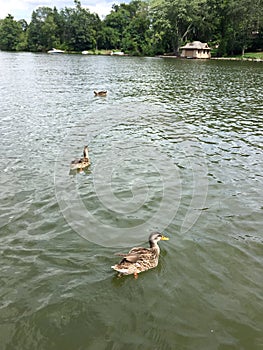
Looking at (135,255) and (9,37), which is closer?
(135,255)

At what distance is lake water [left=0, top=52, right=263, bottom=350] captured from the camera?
20.0 ft

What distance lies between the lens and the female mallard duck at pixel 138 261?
7219 mm

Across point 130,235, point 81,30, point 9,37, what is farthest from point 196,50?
point 9,37

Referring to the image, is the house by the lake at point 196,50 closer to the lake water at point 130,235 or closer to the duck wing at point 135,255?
the lake water at point 130,235

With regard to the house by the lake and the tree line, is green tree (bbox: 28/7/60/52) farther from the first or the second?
the house by the lake

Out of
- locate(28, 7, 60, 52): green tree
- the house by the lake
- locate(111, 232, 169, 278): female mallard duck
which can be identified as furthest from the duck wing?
locate(28, 7, 60, 52): green tree

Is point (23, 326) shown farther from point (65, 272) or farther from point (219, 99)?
point (219, 99)

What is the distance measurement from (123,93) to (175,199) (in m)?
24.4

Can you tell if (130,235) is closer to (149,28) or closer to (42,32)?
(149,28)

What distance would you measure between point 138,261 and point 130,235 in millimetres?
1803

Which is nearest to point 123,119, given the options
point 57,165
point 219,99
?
point 57,165

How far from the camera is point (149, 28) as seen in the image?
13888 cm

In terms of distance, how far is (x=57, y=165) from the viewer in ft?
45.6

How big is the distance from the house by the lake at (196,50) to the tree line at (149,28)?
7.28 m
